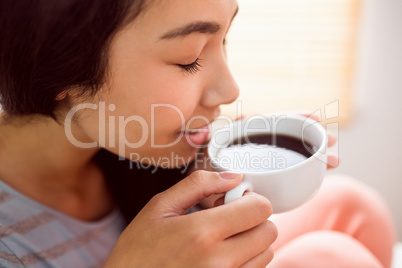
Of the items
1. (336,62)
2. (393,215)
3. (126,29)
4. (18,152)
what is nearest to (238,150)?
(126,29)

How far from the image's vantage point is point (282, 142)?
0.84 m

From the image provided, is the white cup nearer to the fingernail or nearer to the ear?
the fingernail

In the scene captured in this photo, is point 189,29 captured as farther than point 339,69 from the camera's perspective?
No

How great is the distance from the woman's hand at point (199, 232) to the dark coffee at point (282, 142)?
0.68ft

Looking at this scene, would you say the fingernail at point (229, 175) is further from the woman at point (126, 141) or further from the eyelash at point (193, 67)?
the eyelash at point (193, 67)

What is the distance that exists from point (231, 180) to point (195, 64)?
0.21m

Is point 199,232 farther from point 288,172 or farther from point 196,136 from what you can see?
point 196,136

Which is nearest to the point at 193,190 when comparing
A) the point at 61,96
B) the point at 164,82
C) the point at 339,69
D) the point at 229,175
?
the point at 229,175

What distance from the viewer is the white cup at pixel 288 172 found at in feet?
2.13

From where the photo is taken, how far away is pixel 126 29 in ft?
2.06

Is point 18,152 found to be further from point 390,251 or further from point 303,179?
point 390,251

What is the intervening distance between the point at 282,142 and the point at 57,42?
470 millimetres

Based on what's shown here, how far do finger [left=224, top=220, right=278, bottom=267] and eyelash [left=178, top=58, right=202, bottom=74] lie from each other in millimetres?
283

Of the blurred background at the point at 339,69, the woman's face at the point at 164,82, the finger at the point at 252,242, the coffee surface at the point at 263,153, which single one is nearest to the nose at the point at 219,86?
the woman's face at the point at 164,82
